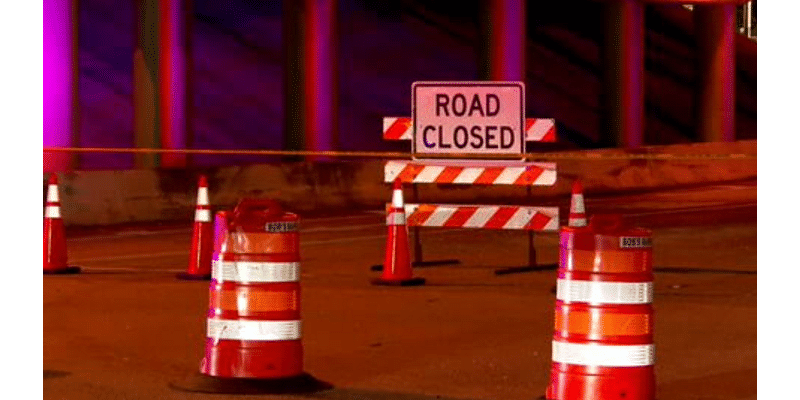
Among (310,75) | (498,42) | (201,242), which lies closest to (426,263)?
(201,242)

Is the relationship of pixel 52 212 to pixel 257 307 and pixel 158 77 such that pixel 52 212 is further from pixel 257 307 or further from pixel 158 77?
pixel 158 77

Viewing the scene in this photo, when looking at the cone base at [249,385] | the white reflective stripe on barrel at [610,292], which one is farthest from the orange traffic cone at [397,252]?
the white reflective stripe on barrel at [610,292]

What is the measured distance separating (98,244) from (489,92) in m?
5.49

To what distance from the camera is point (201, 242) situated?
609 inches

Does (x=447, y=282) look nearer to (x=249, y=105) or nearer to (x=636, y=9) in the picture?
(x=249, y=105)

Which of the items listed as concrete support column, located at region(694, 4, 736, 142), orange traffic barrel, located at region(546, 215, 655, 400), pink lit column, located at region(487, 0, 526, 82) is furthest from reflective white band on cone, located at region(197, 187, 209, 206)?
concrete support column, located at region(694, 4, 736, 142)

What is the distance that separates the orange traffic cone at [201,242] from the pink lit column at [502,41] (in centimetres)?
1693

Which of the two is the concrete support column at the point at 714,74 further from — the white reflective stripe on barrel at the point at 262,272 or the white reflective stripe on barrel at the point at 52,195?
the white reflective stripe on barrel at the point at 262,272

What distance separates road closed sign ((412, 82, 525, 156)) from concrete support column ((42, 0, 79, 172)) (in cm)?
898

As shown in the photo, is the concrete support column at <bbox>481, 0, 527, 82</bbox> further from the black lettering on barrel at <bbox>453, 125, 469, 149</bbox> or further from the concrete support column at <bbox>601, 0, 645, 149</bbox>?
the black lettering on barrel at <bbox>453, 125, 469, 149</bbox>

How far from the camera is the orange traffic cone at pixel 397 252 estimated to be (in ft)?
49.4

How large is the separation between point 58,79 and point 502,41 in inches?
404

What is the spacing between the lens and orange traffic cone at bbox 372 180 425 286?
15047mm

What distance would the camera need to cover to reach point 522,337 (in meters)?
12.1
